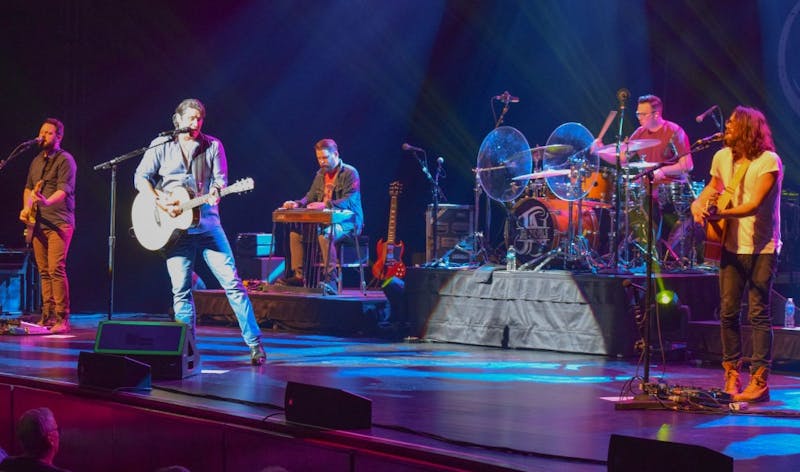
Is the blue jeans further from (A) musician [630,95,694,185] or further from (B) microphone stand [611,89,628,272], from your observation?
(A) musician [630,95,694,185]

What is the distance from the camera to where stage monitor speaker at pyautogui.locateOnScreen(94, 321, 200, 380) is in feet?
22.6

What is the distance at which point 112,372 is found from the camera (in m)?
6.34

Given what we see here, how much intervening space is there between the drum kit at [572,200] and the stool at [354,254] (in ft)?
6.09

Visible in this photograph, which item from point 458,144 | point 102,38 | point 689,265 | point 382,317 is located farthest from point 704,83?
point 102,38

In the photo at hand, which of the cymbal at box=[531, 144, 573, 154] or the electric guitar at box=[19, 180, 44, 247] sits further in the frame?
the cymbal at box=[531, 144, 573, 154]

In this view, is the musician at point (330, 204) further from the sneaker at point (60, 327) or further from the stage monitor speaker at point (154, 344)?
the stage monitor speaker at point (154, 344)

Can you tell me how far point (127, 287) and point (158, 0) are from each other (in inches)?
153

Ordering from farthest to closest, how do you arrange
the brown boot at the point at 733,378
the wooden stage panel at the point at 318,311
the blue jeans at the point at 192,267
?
the wooden stage panel at the point at 318,311, the blue jeans at the point at 192,267, the brown boot at the point at 733,378

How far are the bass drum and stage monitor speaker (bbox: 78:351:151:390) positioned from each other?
18.2ft

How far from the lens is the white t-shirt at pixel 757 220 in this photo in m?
6.07

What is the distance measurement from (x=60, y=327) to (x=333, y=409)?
592cm

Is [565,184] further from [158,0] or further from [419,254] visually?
[158,0]

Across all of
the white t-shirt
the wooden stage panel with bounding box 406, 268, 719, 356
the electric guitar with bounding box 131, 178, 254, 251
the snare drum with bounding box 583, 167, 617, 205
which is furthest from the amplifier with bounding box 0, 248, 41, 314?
the white t-shirt

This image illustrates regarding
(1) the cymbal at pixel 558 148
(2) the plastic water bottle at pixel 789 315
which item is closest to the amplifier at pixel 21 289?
(1) the cymbal at pixel 558 148
